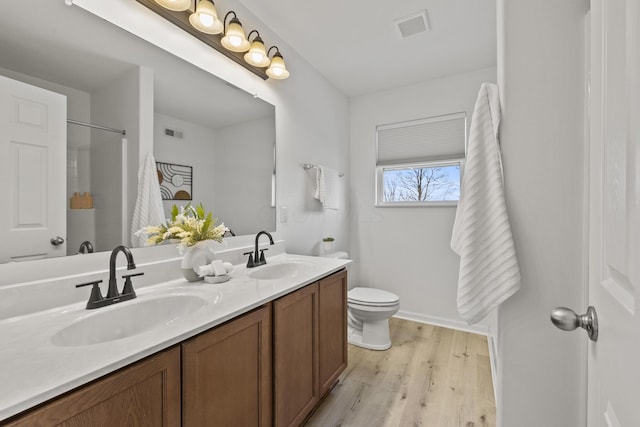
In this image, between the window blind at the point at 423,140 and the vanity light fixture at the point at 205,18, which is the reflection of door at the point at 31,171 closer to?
the vanity light fixture at the point at 205,18

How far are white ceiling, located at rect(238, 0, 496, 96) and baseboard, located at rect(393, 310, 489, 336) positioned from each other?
8.25 feet

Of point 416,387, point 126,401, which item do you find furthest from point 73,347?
point 416,387

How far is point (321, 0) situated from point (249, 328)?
205 cm

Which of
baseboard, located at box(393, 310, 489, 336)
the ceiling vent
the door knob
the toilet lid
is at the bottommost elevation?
baseboard, located at box(393, 310, 489, 336)

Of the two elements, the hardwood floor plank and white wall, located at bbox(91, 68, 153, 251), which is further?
the hardwood floor plank

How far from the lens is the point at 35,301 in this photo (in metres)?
0.95

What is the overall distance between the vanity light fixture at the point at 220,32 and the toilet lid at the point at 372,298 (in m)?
1.90

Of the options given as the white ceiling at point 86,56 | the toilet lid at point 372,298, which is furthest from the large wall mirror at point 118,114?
the toilet lid at point 372,298

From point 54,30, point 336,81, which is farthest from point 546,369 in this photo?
point 336,81

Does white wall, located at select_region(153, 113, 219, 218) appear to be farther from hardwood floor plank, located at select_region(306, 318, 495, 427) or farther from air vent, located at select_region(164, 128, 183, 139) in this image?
hardwood floor plank, located at select_region(306, 318, 495, 427)

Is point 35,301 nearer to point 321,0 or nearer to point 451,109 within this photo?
point 321,0

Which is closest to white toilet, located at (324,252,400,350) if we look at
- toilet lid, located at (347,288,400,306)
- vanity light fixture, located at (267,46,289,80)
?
toilet lid, located at (347,288,400,306)

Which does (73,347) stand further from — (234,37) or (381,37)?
(381,37)

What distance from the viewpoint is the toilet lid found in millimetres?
2256
